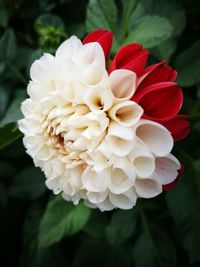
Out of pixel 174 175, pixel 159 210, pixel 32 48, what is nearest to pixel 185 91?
pixel 159 210

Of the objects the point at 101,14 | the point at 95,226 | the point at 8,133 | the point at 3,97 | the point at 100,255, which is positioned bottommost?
the point at 100,255

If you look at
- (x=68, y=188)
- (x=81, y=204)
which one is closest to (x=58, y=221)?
(x=81, y=204)

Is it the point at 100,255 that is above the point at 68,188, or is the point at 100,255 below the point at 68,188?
below

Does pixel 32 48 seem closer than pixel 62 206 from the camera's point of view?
No

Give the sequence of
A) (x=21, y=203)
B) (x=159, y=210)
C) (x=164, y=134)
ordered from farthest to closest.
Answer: (x=21, y=203) → (x=159, y=210) → (x=164, y=134)

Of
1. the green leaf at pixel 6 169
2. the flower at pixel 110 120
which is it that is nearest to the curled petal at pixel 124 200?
→ the flower at pixel 110 120

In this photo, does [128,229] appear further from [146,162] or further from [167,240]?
[146,162]

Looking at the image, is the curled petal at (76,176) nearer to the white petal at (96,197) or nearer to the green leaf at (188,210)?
the white petal at (96,197)

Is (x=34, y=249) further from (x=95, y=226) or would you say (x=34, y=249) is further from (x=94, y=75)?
(x=94, y=75)
